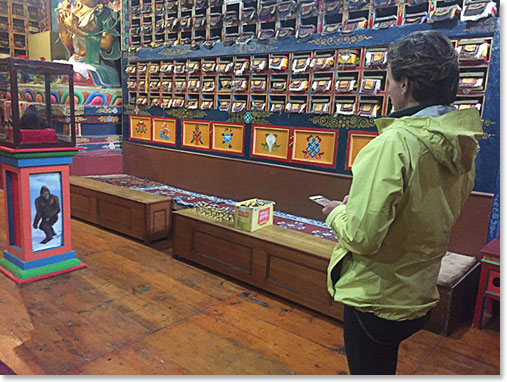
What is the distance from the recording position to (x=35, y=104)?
11.2ft

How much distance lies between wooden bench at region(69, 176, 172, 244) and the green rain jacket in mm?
3222

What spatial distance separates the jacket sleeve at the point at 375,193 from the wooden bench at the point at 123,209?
3.31 meters

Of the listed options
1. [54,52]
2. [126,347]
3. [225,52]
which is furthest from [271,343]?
[54,52]

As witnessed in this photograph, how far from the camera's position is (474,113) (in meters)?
1.29

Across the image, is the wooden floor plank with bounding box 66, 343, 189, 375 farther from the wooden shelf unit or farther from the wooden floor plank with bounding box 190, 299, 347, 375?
the wooden shelf unit

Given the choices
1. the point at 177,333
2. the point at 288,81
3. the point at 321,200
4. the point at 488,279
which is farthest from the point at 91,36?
the point at 488,279

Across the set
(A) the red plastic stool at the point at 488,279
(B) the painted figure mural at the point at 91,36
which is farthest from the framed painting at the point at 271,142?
(B) the painted figure mural at the point at 91,36

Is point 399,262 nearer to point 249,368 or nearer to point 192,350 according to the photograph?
point 249,368

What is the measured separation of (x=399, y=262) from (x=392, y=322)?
0.19m

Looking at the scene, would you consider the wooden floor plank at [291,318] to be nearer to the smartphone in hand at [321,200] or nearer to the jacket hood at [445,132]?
the smartphone in hand at [321,200]

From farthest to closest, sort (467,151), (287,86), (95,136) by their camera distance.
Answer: (95,136) < (287,86) < (467,151)

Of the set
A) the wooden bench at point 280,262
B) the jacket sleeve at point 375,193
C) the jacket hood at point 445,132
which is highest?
the jacket hood at point 445,132

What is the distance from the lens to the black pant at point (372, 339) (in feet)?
4.30

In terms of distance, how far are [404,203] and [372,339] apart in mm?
439
